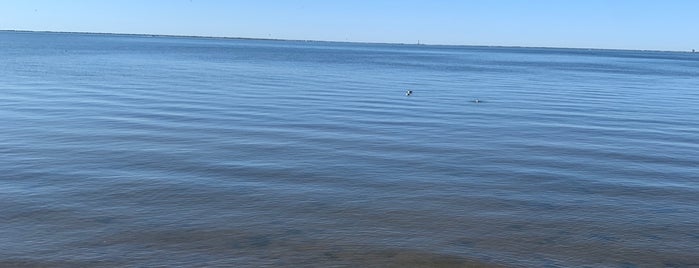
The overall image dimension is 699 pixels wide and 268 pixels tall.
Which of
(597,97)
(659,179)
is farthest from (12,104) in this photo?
(597,97)

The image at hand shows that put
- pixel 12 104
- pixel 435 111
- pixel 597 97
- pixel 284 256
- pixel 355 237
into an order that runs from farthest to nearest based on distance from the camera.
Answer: pixel 597 97 → pixel 435 111 → pixel 12 104 → pixel 355 237 → pixel 284 256

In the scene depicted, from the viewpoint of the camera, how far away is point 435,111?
3281cm

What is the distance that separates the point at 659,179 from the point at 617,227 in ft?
17.0

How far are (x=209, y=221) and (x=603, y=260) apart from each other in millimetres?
7045

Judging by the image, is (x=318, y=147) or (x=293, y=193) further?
(x=318, y=147)

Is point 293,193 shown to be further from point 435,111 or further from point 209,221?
point 435,111

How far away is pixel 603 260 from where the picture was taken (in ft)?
37.1

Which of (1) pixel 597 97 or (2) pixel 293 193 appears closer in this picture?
(2) pixel 293 193

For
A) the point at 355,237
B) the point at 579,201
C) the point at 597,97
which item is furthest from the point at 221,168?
the point at 597,97

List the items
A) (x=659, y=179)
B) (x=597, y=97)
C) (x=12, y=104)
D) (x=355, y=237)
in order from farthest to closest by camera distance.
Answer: (x=597, y=97) < (x=12, y=104) < (x=659, y=179) < (x=355, y=237)

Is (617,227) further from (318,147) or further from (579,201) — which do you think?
(318,147)

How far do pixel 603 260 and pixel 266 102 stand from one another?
994 inches

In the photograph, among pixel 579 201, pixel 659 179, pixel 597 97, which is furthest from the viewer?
pixel 597 97

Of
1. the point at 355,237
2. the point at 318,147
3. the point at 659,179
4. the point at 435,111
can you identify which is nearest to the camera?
the point at 355,237
